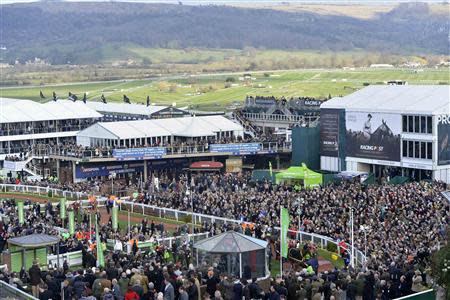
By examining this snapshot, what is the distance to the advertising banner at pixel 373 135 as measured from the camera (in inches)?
1977

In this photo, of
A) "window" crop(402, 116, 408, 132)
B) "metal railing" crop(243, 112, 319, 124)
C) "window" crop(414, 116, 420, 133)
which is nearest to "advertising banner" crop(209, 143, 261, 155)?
"metal railing" crop(243, 112, 319, 124)

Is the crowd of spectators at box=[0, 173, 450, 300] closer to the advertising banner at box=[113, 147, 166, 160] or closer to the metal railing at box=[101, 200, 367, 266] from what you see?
the metal railing at box=[101, 200, 367, 266]

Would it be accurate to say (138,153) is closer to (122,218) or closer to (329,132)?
(329,132)

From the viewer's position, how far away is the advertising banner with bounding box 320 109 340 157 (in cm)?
5378

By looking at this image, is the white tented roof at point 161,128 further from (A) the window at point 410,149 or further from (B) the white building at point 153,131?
(A) the window at point 410,149

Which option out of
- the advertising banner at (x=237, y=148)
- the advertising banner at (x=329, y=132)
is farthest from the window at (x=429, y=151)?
the advertising banner at (x=237, y=148)

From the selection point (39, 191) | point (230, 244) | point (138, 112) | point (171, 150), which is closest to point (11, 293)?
point (230, 244)

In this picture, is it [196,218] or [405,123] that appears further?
[405,123]

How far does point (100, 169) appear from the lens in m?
56.2

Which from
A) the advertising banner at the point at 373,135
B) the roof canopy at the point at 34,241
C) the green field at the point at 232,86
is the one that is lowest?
the roof canopy at the point at 34,241

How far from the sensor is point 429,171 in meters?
48.5

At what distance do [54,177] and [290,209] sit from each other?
2235 centimetres

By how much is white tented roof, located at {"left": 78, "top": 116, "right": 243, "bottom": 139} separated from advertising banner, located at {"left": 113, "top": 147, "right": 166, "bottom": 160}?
8.07 ft

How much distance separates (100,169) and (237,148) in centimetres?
738
